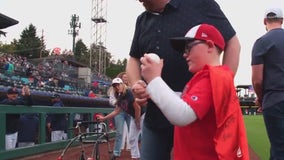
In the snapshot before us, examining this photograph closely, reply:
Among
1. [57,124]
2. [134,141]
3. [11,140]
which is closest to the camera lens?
[134,141]

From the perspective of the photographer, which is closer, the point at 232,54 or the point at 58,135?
the point at 232,54

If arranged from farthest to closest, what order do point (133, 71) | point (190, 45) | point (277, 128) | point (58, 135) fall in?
point (58, 135), point (277, 128), point (133, 71), point (190, 45)

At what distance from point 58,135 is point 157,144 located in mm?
10279

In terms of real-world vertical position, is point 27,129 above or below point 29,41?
below

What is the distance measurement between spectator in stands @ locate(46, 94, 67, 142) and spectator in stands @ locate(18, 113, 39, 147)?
0.98 metres

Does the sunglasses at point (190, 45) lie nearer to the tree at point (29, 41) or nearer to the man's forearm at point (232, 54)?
the man's forearm at point (232, 54)

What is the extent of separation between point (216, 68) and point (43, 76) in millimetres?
23105

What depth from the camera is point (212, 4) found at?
2896mm

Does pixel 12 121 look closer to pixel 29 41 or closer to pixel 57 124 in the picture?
pixel 57 124

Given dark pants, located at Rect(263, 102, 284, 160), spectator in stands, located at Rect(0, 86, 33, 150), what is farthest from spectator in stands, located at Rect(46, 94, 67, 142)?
dark pants, located at Rect(263, 102, 284, 160)

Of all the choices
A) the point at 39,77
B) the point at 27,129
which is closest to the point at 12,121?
the point at 27,129

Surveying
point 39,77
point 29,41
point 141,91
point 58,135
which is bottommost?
point 58,135

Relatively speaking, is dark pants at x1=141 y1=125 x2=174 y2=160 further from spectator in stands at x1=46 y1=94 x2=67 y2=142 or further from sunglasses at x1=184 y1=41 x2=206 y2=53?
spectator in stands at x1=46 y1=94 x2=67 y2=142

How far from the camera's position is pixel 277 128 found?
13.6 feet
